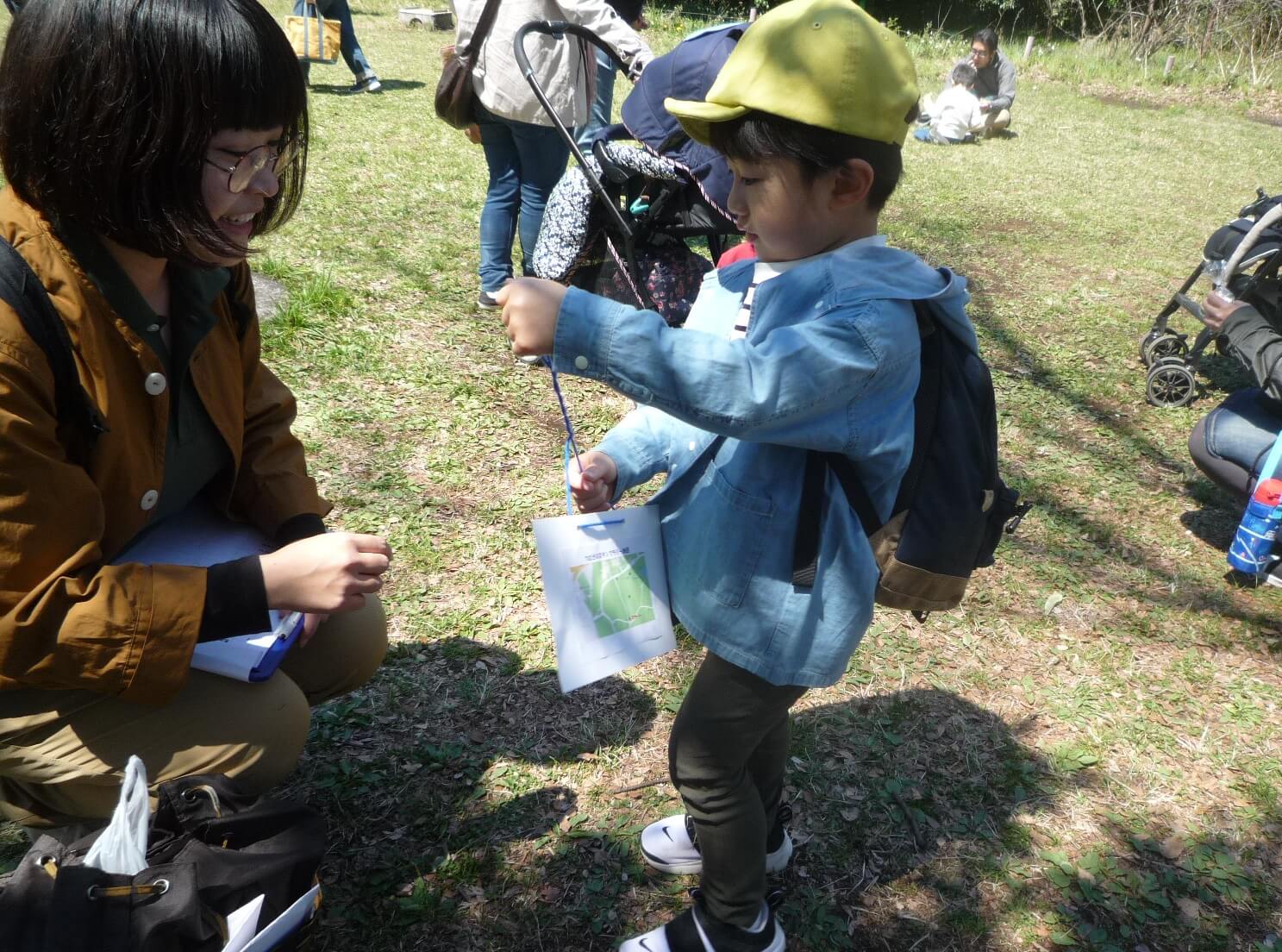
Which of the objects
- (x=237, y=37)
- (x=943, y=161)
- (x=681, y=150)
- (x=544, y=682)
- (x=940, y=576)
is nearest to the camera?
(x=237, y=37)

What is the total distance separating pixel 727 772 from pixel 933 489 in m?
0.62

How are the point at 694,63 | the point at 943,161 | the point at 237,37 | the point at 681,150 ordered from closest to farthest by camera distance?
the point at 237,37 < the point at 694,63 < the point at 681,150 < the point at 943,161

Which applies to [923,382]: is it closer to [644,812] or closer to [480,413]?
[644,812]

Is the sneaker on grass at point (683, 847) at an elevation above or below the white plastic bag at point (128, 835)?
below

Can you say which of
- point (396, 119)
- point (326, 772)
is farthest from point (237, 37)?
point (396, 119)

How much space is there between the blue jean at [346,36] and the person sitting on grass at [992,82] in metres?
6.77

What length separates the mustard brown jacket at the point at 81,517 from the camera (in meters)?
1.40

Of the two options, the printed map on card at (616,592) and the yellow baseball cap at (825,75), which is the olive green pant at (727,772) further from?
the yellow baseball cap at (825,75)

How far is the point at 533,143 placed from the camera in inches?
167

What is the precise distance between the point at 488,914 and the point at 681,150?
111 inches

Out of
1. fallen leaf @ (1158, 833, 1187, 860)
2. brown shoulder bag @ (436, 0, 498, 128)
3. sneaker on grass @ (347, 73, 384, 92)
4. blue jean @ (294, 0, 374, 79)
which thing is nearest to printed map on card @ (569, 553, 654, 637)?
fallen leaf @ (1158, 833, 1187, 860)

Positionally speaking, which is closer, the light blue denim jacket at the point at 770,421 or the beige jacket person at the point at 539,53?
the light blue denim jacket at the point at 770,421

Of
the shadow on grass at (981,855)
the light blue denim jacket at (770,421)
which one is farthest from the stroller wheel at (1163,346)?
the light blue denim jacket at (770,421)

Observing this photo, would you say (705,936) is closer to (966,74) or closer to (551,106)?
(551,106)
